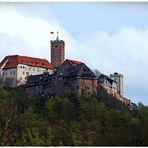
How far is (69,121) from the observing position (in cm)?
804

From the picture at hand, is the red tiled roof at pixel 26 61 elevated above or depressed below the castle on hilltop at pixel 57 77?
above

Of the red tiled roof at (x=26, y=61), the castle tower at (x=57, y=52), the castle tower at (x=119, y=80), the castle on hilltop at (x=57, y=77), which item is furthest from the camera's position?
the castle on hilltop at (x=57, y=77)

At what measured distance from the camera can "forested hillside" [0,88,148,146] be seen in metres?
7.23

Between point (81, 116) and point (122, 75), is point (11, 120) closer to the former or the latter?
point (81, 116)

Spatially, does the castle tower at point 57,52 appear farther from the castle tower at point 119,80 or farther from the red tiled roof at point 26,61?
the castle tower at point 119,80

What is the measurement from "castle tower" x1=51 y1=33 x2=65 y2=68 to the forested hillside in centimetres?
50

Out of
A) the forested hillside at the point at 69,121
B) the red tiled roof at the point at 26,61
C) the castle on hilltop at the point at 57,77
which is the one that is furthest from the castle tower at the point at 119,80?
the red tiled roof at the point at 26,61

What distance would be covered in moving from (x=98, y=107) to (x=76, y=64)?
657 millimetres

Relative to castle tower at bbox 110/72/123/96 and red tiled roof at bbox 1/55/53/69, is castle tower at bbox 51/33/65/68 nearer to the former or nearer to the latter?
red tiled roof at bbox 1/55/53/69

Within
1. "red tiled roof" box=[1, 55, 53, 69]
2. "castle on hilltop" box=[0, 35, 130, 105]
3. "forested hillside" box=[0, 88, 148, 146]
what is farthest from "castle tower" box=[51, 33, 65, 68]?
"forested hillside" box=[0, 88, 148, 146]

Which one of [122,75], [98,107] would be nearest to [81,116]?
[98,107]

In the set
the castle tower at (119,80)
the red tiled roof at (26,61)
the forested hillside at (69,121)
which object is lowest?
the forested hillside at (69,121)

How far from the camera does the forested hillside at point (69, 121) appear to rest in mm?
7230

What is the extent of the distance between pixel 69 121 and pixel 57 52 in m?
0.94
